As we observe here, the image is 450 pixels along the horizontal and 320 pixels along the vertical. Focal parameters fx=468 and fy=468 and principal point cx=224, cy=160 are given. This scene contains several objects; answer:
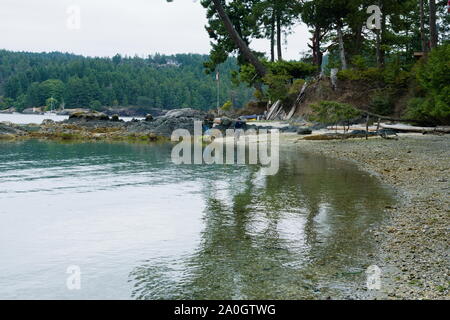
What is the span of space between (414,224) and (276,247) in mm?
3140

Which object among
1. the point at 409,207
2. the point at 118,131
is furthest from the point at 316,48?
the point at 409,207

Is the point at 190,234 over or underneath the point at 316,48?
underneath

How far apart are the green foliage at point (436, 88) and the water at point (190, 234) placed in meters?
10.8

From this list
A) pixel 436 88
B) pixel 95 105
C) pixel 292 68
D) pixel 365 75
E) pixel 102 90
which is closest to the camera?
pixel 436 88

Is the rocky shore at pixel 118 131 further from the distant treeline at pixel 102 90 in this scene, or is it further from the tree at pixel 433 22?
the distant treeline at pixel 102 90

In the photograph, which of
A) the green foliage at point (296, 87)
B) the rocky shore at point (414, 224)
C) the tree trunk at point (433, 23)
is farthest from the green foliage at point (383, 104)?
the rocky shore at point (414, 224)

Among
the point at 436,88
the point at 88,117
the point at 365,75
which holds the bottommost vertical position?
the point at 88,117

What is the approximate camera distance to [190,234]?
393 inches

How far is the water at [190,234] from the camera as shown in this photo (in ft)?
22.6

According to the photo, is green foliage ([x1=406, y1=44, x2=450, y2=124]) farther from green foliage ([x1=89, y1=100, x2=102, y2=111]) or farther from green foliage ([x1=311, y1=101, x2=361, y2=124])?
green foliage ([x1=89, y1=100, x2=102, y2=111])

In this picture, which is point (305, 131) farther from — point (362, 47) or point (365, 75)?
point (362, 47)

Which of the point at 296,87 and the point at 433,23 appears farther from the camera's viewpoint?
the point at 296,87

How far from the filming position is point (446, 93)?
86.1 ft
